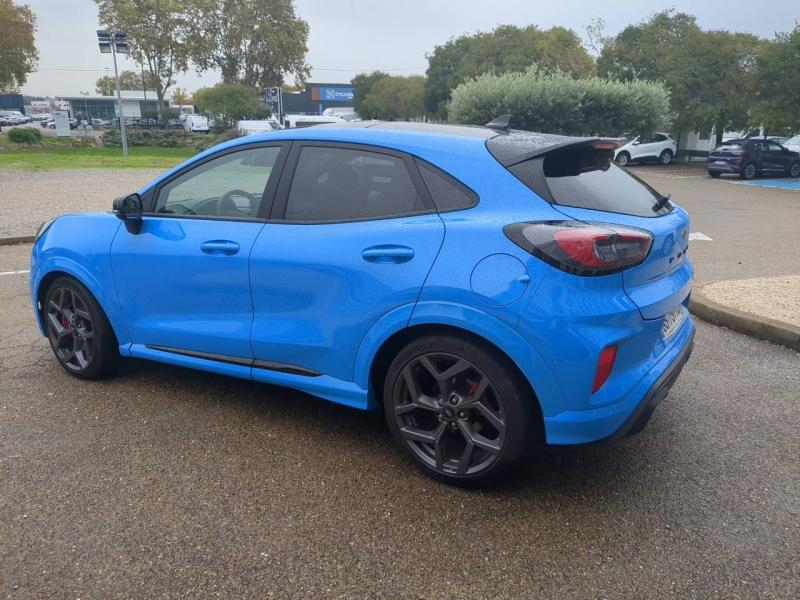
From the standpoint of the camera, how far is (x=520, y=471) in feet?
10.6

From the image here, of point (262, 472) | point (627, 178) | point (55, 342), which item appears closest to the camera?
point (262, 472)

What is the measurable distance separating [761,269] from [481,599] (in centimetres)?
718

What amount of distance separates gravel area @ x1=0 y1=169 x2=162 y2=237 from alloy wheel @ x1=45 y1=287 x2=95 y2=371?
22.0ft

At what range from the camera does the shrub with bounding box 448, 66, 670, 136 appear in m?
18.6

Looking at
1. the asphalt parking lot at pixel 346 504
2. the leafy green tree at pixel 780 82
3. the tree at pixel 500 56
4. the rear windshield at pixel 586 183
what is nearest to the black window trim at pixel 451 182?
the rear windshield at pixel 586 183

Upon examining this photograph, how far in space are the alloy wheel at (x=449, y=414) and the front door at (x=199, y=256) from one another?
1.01 meters

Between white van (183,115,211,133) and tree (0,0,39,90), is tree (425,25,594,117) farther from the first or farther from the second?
tree (0,0,39,90)

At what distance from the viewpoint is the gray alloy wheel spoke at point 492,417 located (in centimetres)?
284

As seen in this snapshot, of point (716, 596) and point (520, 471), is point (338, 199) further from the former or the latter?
point (716, 596)

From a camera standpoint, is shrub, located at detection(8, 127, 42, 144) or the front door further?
shrub, located at detection(8, 127, 42, 144)

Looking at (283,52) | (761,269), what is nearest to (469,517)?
(761,269)

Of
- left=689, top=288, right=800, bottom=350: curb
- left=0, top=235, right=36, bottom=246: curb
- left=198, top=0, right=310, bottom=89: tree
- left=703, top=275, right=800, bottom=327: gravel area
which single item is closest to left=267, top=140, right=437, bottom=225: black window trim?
left=689, top=288, right=800, bottom=350: curb

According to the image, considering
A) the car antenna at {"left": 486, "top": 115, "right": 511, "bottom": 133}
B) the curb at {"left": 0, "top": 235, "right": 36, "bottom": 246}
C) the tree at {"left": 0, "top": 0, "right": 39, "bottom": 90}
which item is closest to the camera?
the car antenna at {"left": 486, "top": 115, "right": 511, "bottom": 133}

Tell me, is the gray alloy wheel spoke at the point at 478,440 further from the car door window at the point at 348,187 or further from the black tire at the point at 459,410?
the car door window at the point at 348,187
